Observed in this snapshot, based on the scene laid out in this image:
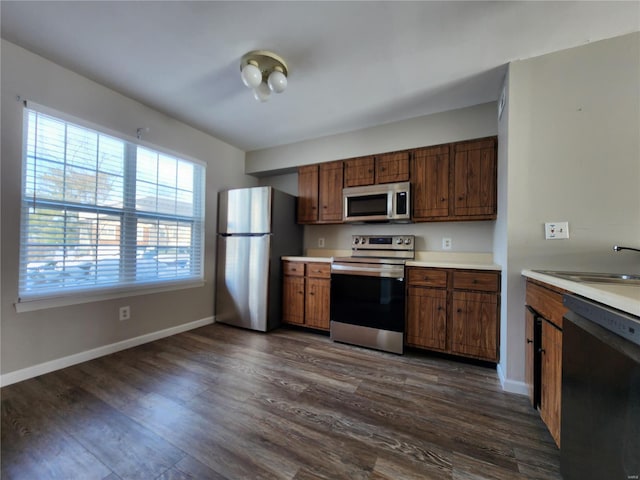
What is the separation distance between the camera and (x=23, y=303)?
71.1 inches

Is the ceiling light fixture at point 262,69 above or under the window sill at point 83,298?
above

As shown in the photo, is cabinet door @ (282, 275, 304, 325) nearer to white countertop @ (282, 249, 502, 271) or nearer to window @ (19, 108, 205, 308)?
white countertop @ (282, 249, 502, 271)

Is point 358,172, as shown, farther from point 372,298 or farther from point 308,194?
point 372,298

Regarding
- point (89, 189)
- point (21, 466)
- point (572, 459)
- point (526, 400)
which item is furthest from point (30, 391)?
point (526, 400)

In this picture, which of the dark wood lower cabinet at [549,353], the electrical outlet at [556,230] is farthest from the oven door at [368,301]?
the electrical outlet at [556,230]

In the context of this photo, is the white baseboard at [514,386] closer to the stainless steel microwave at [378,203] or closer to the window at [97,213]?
the stainless steel microwave at [378,203]

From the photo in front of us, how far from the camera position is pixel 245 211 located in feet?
10.2

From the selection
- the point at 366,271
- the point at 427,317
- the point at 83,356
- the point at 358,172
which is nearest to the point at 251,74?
the point at 358,172

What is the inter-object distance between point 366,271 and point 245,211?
5.48 feet

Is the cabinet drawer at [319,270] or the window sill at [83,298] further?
the cabinet drawer at [319,270]

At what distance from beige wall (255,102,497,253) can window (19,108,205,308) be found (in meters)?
1.37

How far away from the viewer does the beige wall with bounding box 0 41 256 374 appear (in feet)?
5.74

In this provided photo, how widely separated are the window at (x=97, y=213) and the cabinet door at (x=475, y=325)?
2.94m

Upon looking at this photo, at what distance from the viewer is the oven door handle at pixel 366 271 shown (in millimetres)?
2418
